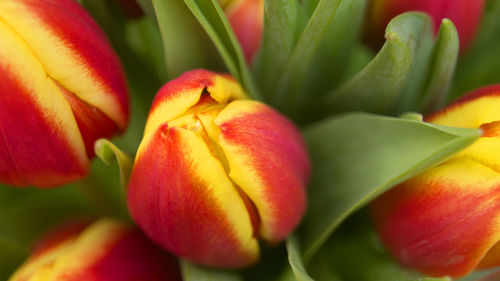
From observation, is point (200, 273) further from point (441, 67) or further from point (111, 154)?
point (441, 67)

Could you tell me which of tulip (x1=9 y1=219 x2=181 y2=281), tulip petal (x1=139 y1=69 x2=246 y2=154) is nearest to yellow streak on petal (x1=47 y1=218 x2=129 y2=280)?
tulip (x1=9 y1=219 x2=181 y2=281)

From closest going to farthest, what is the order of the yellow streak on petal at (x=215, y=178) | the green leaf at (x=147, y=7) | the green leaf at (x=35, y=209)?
the yellow streak on petal at (x=215, y=178)
the green leaf at (x=147, y=7)
the green leaf at (x=35, y=209)

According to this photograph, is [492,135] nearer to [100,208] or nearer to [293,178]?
[293,178]

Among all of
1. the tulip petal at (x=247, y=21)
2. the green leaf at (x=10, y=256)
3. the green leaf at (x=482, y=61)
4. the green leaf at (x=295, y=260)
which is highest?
the tulip petal at (x=247, y=21)

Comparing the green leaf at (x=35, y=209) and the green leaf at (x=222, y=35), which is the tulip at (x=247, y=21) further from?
the green leaf at (x=35, y=209)

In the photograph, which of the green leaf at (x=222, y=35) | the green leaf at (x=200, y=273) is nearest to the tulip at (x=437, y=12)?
the green leaf at (x=222, y=35)

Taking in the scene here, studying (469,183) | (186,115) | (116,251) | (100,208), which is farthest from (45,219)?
(469,183)

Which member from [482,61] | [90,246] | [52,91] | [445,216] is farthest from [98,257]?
[482,61]
